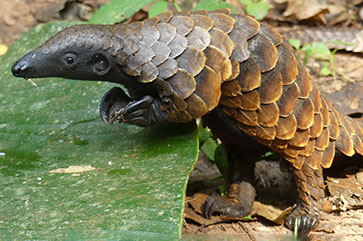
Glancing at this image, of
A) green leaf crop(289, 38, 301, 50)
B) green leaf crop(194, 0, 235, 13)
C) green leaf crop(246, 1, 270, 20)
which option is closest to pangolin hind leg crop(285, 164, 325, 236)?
green leaf crop(194, 0, 235, 13)

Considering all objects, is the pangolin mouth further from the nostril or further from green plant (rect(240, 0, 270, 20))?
green plant (rect(240, 0, 270, 20))

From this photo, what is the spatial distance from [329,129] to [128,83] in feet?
2.92

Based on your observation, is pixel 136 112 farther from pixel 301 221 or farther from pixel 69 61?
pixel 301 221

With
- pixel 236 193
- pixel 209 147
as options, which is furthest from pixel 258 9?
pixel 236 193

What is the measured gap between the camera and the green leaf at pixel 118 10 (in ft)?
9.66

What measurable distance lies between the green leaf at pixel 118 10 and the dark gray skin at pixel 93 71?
Answer: 3.18 feet

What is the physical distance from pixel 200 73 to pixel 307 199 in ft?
2.66

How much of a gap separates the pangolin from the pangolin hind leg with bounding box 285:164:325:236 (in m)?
0.05

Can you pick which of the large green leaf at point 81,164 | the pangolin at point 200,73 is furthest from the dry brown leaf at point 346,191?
the large green leaf at point 81,164

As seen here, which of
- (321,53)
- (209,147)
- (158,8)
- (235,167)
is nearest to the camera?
(235,167)

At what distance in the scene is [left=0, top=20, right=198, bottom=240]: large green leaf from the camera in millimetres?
1792

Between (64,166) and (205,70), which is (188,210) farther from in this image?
(205,70)

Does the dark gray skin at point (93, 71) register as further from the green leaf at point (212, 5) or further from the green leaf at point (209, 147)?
the green leaf at point (212, 5)

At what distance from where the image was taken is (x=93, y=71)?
6.57ft
